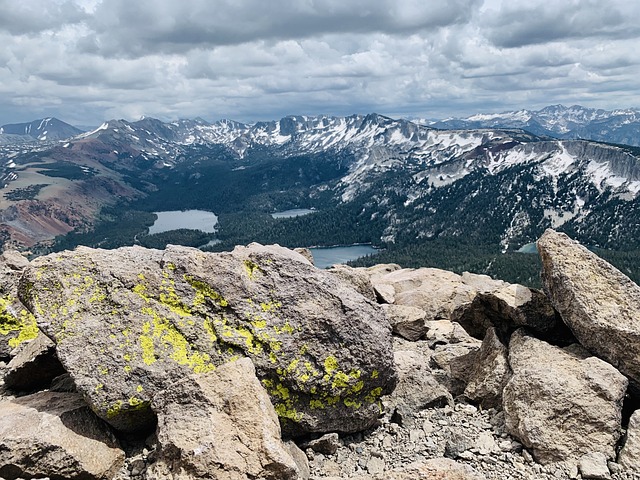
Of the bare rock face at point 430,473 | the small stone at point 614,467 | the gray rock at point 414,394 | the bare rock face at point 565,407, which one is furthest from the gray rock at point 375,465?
the small stone at point 614,467

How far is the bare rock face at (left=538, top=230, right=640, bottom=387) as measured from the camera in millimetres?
10469

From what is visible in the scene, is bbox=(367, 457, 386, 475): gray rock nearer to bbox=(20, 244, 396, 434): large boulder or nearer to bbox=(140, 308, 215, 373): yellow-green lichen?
bbox=(20, 244, 396, 434): large boulder

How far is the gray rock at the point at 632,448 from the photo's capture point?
864 cm

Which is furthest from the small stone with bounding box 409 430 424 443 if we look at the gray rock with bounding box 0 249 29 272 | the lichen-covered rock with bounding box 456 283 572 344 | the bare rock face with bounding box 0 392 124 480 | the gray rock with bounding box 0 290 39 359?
the gray rock with bounding box 0 249 29 272

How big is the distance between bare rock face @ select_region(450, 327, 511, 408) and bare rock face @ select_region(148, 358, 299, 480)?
517cm

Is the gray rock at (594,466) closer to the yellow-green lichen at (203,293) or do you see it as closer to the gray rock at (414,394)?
the gray rock at (414,394)

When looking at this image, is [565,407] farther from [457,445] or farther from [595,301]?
[595,301]

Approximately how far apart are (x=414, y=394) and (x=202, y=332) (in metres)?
5.34

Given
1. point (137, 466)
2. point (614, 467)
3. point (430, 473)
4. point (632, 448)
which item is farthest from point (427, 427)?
point (137, 466)

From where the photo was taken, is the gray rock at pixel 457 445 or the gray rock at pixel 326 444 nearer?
the gray rock at pixel 457 445

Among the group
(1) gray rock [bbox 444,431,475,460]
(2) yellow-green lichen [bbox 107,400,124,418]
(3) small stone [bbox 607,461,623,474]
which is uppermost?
(2) yellow-green lichen [bbox 107,400,124,418]

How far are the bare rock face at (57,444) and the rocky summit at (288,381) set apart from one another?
3 cm

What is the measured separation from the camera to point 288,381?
10266mm

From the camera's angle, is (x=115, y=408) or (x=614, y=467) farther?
(x=115, y=408)
